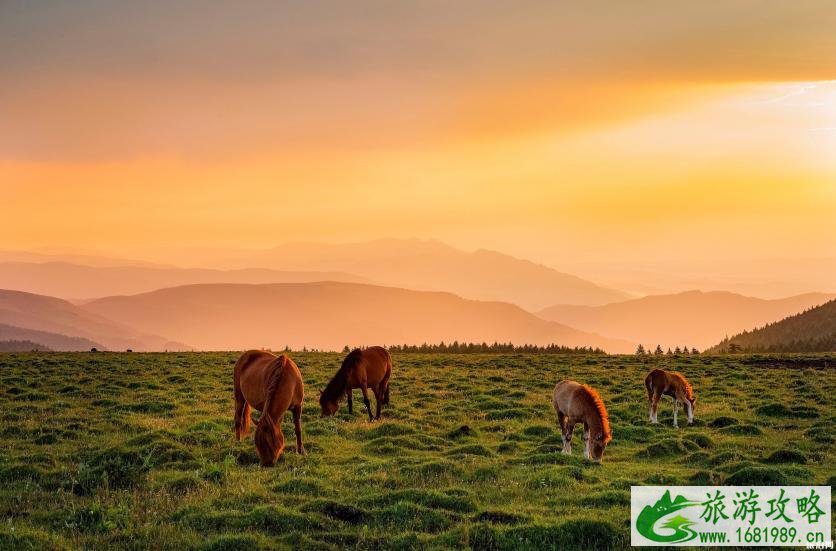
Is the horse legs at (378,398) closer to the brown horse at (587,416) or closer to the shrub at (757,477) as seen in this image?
the brown horse at (587,416)

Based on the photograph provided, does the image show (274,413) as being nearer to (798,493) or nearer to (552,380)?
(798,493)

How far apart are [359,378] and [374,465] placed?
7499mm

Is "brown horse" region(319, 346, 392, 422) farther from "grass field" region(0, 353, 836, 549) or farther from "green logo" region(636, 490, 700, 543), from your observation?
"green logo" region(636, 490, 700, 543)

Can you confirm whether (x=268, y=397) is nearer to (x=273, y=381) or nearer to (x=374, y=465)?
(x=273, y=381)

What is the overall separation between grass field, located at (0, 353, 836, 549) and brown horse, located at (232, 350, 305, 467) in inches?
20.6

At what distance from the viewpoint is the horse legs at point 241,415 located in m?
19.3

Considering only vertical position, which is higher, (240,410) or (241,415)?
(240,410)

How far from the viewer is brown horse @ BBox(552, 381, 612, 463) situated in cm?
1725

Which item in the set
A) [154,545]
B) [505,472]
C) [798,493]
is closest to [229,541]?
[154,545]

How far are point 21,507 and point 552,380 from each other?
26.4 meters

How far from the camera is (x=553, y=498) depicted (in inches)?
546

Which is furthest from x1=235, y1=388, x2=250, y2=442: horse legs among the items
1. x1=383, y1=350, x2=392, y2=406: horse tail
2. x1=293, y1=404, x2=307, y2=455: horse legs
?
x1=383, y1=350, x2=392, y2=406: horse tail

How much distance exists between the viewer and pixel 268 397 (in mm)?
16688

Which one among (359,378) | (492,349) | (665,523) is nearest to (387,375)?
(359,378)
